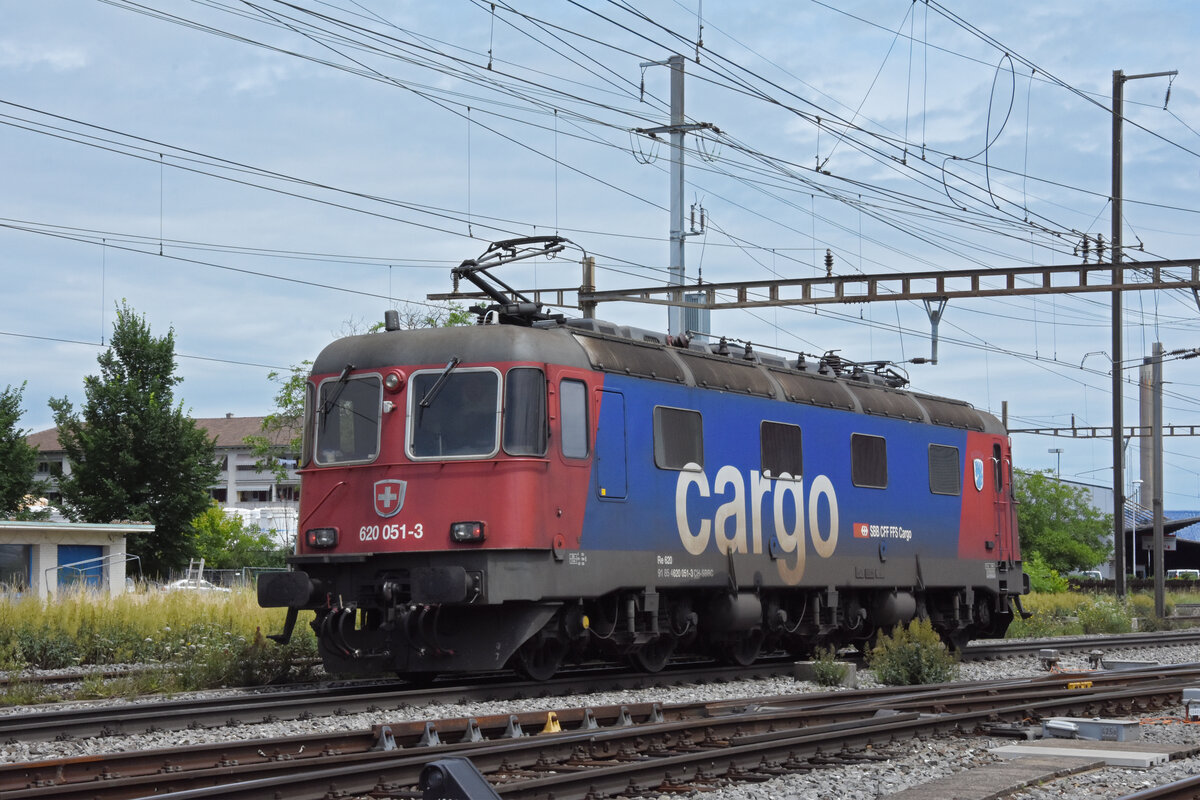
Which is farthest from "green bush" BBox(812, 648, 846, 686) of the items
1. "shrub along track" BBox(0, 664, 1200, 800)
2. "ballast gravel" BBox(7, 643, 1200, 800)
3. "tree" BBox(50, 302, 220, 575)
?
"tree" BBox(50, 302, 220, 575)

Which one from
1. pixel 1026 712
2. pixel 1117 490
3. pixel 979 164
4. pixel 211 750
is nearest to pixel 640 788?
pixel 211 750

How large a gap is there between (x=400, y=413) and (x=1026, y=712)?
21.3 feet

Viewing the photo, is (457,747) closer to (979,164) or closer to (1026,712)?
(1026,712)

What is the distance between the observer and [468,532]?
1356 cm

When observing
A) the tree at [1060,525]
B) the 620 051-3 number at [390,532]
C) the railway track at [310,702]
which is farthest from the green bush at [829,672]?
the tree at [1060,525]

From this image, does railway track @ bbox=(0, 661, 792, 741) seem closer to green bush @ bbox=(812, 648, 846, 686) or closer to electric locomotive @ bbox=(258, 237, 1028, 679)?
electric locomotive @ bbox=(258, 237, 1028, 679)

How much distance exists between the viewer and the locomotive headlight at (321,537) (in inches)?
564

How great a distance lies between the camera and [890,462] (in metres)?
19.9

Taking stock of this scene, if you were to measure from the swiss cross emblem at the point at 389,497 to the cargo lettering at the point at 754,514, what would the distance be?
3.30 metres

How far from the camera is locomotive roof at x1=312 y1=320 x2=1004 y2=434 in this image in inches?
559

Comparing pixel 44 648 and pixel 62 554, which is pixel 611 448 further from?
pixel 62 554

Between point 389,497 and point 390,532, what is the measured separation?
1.14 ft

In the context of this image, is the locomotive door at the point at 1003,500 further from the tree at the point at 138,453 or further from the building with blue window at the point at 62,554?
the tree at the point at 138,453

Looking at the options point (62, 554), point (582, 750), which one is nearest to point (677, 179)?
point (62, 554)
